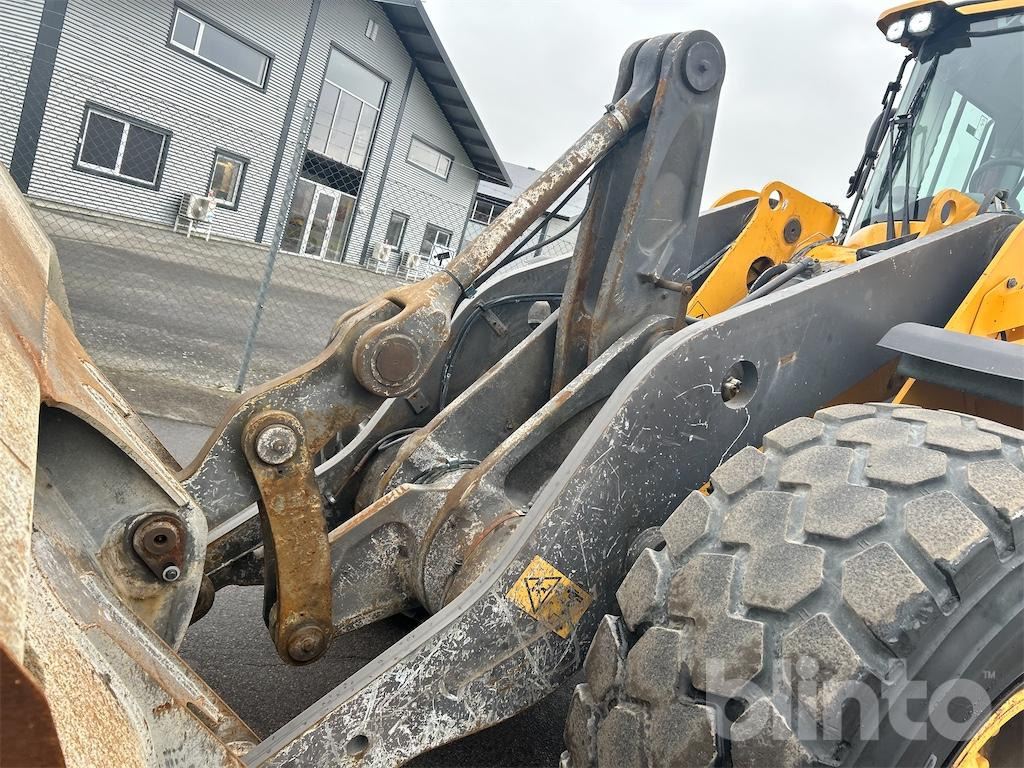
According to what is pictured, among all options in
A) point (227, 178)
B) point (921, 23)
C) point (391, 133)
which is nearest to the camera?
point (921, 23)

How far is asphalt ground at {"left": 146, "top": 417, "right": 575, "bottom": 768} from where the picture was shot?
9.64 ft

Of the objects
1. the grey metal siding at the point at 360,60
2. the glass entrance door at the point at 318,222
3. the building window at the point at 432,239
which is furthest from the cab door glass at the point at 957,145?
the building window at the point at 432,239

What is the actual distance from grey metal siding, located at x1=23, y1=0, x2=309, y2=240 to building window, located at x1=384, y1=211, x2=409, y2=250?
5512 millimetres

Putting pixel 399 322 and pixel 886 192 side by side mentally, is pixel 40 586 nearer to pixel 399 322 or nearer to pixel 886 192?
pixel 399 322

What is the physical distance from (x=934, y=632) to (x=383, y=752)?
1.23 meters

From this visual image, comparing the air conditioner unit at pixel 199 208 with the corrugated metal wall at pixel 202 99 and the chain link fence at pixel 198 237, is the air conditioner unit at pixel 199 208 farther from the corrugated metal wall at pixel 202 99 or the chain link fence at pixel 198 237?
the corrugated metal wall at pixel 202 99

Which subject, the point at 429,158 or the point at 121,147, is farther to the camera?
the point at 429,158

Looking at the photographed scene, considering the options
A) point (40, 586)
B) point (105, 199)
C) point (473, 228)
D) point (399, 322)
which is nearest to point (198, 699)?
point (40, 586)

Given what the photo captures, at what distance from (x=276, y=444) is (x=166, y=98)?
818 inches

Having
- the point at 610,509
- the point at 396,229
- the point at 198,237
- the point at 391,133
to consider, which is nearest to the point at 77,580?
the point at 610,509

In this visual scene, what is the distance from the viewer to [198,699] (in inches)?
73.4

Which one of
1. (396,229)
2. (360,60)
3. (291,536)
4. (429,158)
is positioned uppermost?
(360,60)

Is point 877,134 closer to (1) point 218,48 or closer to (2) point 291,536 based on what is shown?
(2) point 291,536

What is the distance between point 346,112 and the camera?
25.7 metres
